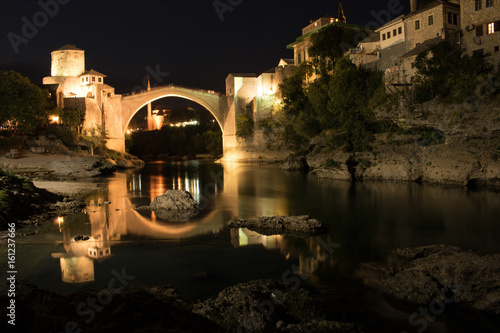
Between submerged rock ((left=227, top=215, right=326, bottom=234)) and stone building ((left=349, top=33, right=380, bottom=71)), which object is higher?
stone building ((left=349, top=33, right=380, bottom=71))

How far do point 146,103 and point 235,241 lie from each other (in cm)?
3581

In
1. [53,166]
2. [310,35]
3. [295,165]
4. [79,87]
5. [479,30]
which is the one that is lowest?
[295,165]

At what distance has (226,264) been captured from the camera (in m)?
6.16

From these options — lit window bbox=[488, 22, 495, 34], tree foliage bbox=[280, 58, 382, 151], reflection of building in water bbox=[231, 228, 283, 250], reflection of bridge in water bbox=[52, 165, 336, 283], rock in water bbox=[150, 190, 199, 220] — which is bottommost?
reflection of building in water bbox=[231, 228, 283, 250]

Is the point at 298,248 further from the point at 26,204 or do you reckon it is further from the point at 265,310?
the point at 26,204

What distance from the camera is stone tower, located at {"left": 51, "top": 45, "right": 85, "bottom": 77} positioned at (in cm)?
3734

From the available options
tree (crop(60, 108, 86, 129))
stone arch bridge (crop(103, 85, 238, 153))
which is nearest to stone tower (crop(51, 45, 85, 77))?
stone arch bridge (crop(103, 85, 238, 153))

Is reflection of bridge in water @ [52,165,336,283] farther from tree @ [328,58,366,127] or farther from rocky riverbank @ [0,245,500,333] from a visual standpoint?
tree @ [328,58,366,127]

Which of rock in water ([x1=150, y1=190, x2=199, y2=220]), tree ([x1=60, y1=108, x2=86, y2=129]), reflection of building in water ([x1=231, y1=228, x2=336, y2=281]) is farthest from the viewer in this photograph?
tree ([x1=60, y1=108, x2=86, y2=129])

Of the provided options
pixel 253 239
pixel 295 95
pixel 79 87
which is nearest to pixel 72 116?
pixel 79 87

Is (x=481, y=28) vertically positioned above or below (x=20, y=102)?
above

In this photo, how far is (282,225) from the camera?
27.9 ft

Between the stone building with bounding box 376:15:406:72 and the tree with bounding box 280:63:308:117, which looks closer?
the stone building with bounding box 376:15:406:72

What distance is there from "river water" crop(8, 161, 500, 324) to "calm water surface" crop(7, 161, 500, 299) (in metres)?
0.02
